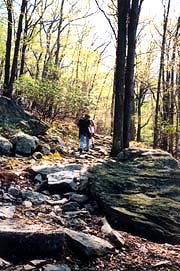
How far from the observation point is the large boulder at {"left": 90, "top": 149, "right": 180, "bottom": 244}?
6195 millimetres

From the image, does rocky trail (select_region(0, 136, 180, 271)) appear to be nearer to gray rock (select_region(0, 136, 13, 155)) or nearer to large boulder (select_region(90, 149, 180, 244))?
large boulder (select_region(90, 149, 180, 244))

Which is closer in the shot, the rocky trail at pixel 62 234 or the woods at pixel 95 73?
the rocky trail at pixel 62 234

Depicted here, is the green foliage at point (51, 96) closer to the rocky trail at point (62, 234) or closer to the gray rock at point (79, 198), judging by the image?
the rocky trail at point (62, 234)

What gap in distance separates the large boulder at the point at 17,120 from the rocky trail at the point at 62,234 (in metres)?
5.03

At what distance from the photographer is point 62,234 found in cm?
488

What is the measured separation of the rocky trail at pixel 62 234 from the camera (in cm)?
467

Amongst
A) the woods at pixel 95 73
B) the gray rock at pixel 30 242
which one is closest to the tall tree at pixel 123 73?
the woods at pixel 95 73

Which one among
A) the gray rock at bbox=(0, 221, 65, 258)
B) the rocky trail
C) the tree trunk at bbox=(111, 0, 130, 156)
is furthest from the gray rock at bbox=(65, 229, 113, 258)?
the tree trunk at bbox=(111, 0, 130, 156)

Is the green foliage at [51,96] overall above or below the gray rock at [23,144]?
above

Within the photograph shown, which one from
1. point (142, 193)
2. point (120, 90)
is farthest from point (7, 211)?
point (120, 90)

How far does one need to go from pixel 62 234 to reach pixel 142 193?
2.80 metres

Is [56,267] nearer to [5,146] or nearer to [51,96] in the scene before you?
[5,146]

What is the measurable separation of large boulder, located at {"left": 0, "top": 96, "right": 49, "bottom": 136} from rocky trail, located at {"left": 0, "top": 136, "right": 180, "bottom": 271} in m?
5.03

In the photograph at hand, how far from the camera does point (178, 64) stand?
21.5m
